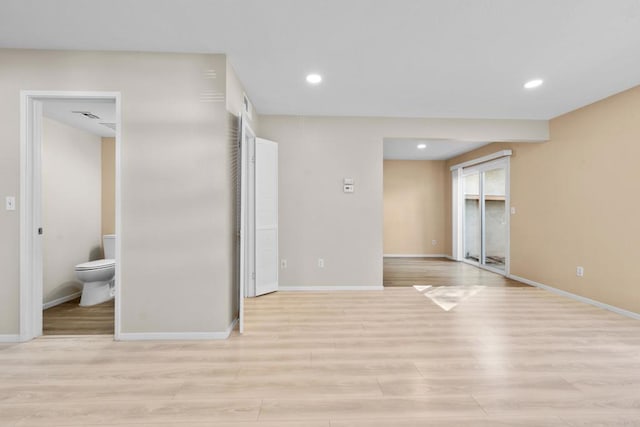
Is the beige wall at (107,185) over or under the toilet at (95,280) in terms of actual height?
over

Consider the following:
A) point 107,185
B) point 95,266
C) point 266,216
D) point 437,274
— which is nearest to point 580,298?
point 437,274

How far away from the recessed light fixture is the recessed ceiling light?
7.03 ft

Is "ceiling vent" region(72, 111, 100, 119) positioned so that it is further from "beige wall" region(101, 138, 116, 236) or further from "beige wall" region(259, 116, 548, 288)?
"beige wall" region(259, 116, 548, 288)

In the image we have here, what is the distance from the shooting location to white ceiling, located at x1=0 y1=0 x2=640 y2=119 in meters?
2.02

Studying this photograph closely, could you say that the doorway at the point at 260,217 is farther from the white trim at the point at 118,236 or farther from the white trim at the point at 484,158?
the white trim at the point at 484,158

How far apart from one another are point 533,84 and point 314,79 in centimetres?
228

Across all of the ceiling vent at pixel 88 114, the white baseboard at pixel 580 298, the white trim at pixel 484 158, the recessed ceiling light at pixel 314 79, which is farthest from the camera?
the white trim at pixel 484 158

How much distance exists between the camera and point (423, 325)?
2.94m

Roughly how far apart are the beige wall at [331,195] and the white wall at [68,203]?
248cm

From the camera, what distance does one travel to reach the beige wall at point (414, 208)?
752cm

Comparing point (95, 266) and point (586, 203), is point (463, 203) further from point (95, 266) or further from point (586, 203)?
point (95, 266)

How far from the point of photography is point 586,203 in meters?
3.78

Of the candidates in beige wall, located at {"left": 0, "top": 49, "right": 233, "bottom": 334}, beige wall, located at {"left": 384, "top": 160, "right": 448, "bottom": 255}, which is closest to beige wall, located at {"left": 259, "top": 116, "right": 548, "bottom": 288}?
beige wall, located at {"left": 0, "top": 49, "right": 233, "bottom": 334}

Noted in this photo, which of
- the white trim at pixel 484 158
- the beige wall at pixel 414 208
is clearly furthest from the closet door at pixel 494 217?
the beige wall at pixel 414 208
